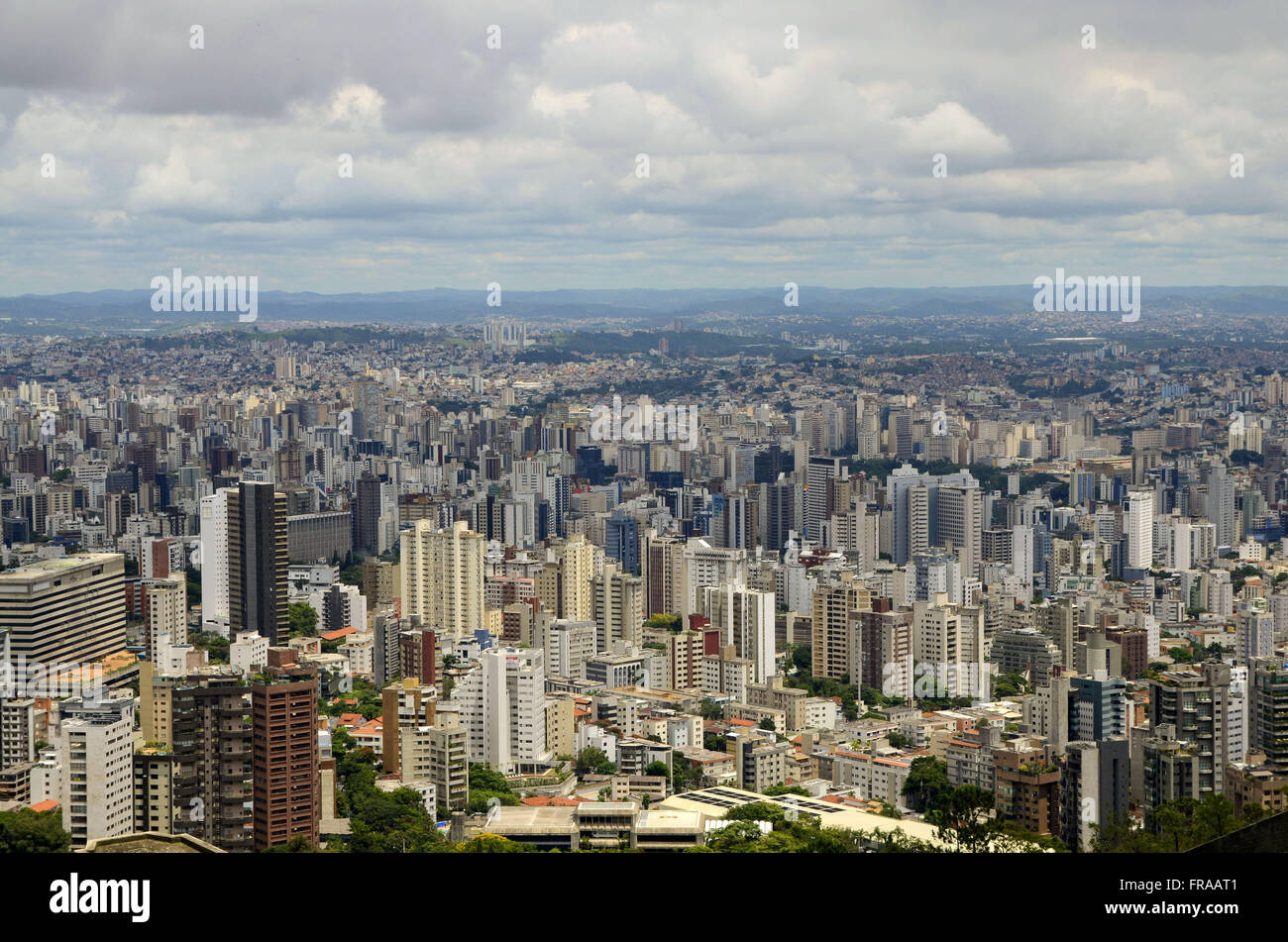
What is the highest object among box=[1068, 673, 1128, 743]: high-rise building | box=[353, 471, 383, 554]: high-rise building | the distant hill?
the distant hill

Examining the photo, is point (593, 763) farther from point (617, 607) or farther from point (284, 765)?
point (617, 607)

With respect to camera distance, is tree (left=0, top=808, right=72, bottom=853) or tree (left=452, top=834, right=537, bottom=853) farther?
tree (left=0, top=808, right=72, bottom=853)

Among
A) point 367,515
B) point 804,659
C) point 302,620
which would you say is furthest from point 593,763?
point 367,515

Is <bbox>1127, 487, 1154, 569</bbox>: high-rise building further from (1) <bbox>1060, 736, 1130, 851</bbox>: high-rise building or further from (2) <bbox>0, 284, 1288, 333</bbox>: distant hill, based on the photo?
(1) <bbox>1060, 736, 1130, 851</bbox>: high-rise building

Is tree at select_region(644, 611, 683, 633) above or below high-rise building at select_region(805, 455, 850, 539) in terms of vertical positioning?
below

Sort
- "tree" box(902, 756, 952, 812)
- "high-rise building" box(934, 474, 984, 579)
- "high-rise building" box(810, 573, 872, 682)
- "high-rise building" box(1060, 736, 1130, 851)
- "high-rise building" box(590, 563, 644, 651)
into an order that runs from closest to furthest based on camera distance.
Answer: "high-rise building" box(1060, 736, 1130, 851) → "tree" box(902, 756, 952, 812) → "high-rise building" box(810, 573, 872, 682) → "high-rise building" box(590, 563, 644, 651) → "high-rise building" box(934, 474, 984, 579)

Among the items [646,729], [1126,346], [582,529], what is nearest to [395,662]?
[646,729]

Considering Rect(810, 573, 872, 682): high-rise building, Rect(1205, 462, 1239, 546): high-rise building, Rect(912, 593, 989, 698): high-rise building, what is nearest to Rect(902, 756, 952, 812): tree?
Rect(912, 593, 989, 698): high-rise building
